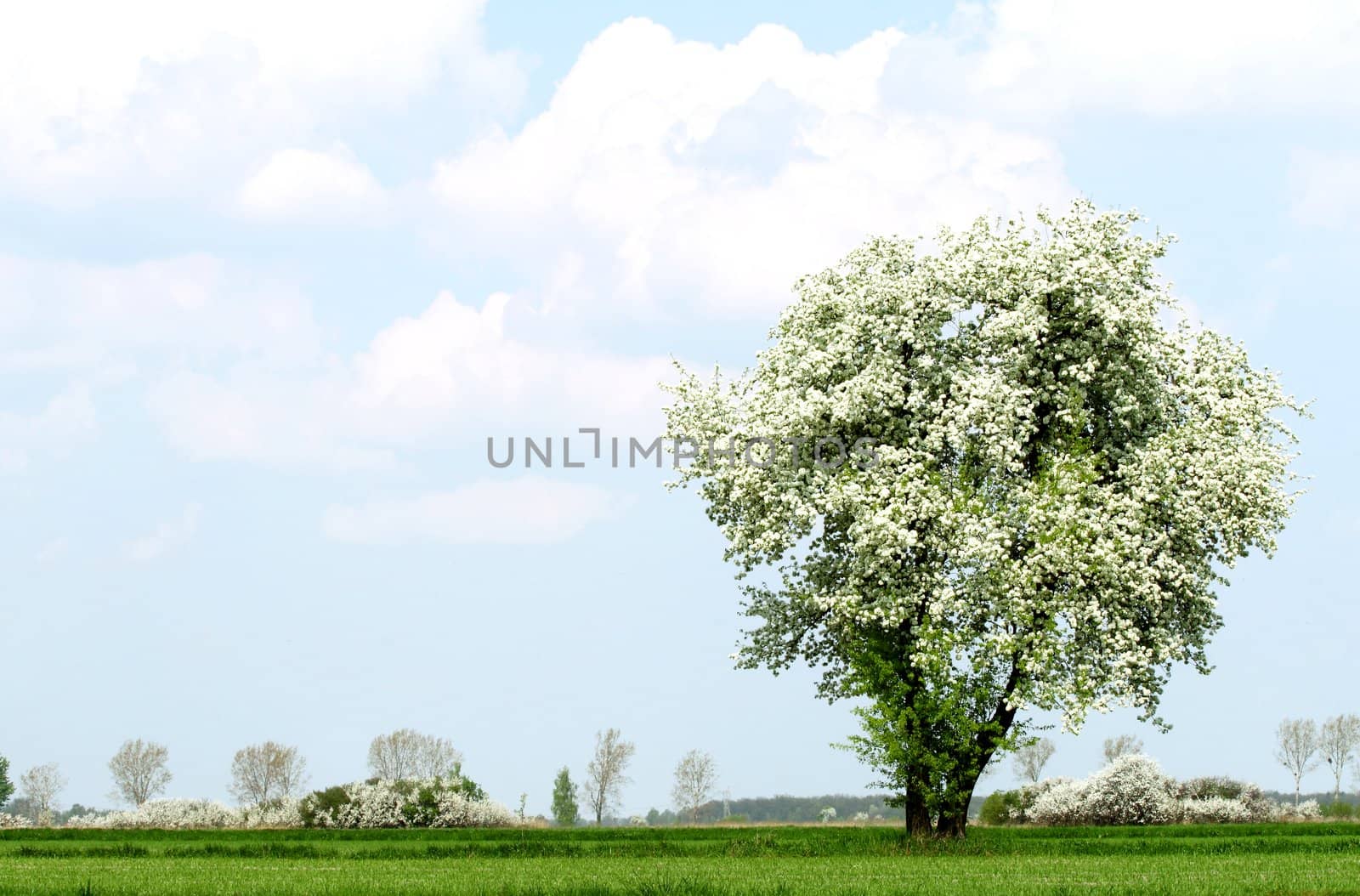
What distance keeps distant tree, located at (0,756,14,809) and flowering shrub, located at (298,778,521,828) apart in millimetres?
47544

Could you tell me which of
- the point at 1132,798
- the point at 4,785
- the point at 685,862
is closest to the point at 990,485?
the point at 685,862

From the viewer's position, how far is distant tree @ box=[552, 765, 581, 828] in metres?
71.2

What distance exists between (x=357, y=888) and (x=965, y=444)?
20941 millimetres

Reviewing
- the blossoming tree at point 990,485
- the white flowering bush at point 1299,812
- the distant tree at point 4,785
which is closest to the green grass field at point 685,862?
the blossoming tree at point 990,485

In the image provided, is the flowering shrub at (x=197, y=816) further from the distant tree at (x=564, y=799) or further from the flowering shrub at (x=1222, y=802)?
the flowering shrub at (x=1222, y=802)

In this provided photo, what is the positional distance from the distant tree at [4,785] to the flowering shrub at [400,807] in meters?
47.5

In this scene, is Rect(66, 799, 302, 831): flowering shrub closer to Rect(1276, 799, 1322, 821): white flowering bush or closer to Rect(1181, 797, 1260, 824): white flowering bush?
Rect(1181, 797, 1260, 824): white flowering bush

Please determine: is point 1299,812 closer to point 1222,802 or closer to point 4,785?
point 1222,802

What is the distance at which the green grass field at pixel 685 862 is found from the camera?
19.7 m

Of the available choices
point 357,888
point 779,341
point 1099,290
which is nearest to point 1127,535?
point 1099,290

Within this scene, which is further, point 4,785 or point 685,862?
point 4,785

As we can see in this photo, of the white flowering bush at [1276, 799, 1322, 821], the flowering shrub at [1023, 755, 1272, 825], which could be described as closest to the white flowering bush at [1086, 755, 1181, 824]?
the flowering shrub at [1023, 755, 1272, 825]

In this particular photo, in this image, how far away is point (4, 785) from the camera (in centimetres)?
8638

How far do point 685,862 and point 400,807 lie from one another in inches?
1012
